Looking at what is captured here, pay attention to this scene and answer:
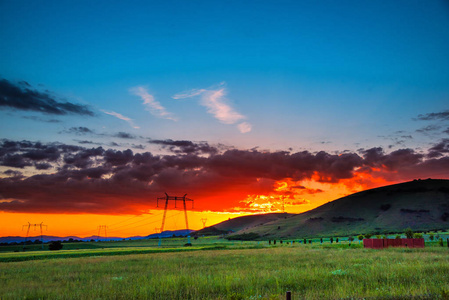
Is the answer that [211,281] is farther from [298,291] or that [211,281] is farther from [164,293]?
[298,291]

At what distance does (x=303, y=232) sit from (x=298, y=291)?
18665 centimetres

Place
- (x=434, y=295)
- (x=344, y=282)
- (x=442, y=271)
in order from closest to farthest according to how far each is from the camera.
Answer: (x=434, y=295), (x=344, y=282), (x=442, y=271)

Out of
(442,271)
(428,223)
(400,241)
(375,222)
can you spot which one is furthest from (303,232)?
(442,271)

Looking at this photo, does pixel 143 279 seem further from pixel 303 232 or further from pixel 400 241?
pixel 303 232

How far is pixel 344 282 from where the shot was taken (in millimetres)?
21375

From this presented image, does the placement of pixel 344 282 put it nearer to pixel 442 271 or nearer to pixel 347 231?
pixel 442 271

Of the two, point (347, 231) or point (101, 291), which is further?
point (347, 231)

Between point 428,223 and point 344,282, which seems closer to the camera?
point 344,282

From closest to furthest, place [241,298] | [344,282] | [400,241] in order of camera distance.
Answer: [241,298]
[344,282]
[400,241]

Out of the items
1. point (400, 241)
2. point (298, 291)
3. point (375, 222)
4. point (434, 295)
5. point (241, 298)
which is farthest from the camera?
point (375, 222)

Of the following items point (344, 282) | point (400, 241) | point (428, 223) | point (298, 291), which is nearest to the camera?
point (298, 291)

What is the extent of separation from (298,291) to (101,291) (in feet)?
38.2

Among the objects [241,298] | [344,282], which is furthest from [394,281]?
[241,298]

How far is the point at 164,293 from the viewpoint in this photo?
19.5 metres
